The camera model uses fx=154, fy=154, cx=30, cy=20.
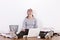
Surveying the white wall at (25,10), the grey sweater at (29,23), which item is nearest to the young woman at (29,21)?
the grey sweater at (29,23)

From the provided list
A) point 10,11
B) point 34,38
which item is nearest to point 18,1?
point 10,11

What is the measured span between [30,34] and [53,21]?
613 millimetres

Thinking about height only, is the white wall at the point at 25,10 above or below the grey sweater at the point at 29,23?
above

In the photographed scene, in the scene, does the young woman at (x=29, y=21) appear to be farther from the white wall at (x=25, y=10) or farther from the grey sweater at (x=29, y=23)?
the white wall at (x=25, y=10)

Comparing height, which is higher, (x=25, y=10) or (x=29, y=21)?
(x=25, y=10)

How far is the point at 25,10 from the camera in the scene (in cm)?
276

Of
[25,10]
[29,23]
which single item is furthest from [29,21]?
[25,10]

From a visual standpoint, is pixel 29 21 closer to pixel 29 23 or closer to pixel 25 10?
pixel 29 23

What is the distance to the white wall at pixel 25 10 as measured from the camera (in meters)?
2.74

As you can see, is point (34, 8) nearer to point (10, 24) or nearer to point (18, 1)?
point (18, 1)

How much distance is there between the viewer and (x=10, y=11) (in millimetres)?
2756

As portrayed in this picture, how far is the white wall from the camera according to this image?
9.00 ft

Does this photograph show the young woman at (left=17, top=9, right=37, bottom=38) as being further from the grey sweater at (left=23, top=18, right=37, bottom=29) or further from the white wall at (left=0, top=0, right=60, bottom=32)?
the white wall at (left=0, top=0, right=60, bottom=32)

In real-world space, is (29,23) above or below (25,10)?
below
